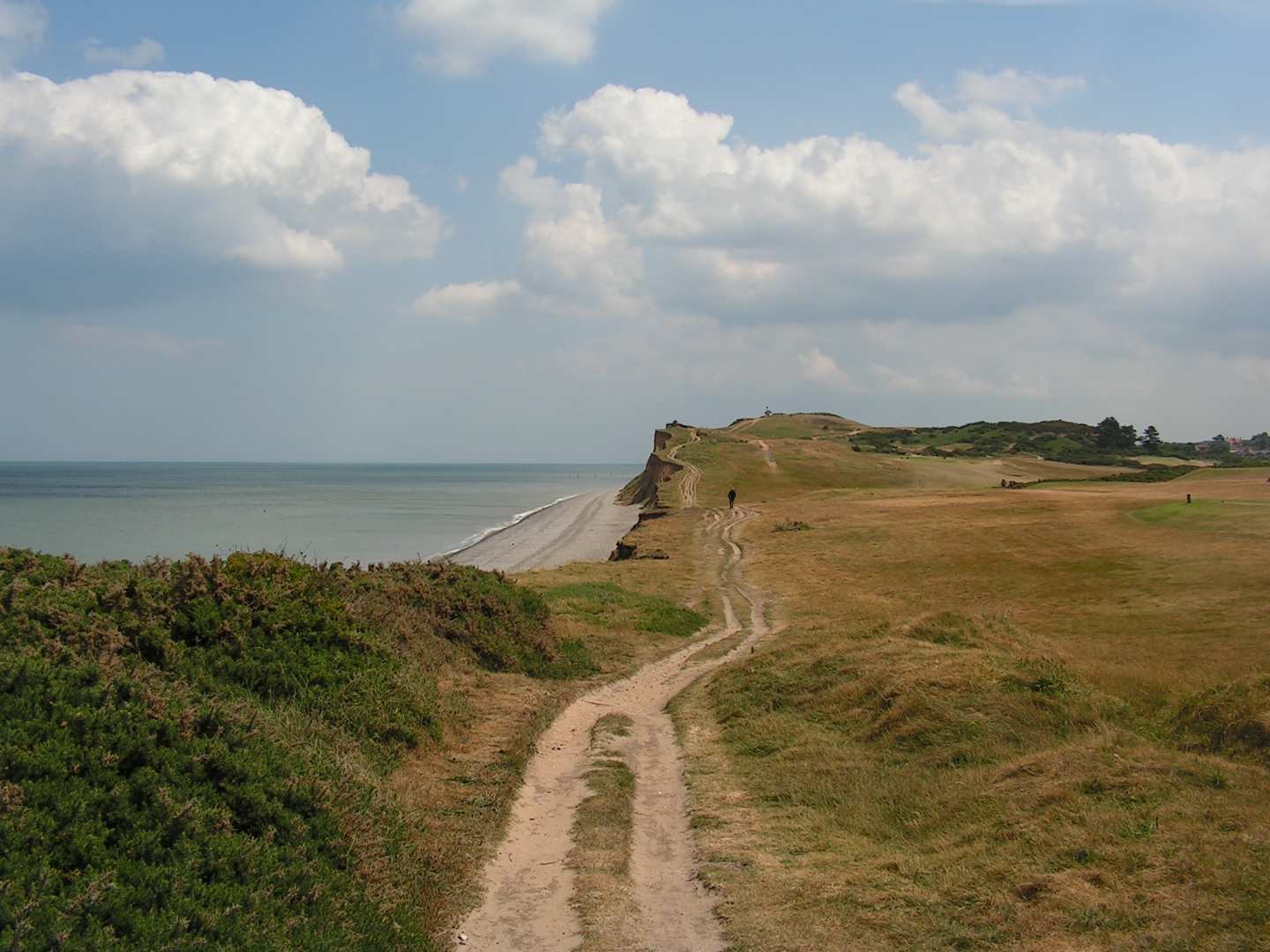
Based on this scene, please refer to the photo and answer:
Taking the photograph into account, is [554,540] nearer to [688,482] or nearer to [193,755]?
[688,482]

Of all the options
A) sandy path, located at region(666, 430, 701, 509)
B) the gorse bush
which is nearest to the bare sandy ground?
sandy path, located at region(666, 430, 701, 509)

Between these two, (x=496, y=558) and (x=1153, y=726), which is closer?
(x=1153, y=726)

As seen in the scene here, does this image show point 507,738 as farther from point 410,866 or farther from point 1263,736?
point 1263,736

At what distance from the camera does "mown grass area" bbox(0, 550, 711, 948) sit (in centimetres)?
633

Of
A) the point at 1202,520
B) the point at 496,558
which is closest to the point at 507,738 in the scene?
the point at 1202,520

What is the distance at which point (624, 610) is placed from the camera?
27.2m

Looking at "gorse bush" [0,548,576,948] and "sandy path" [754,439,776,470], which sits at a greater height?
"sandy path" [754,439,776,470]

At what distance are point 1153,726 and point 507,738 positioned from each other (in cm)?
928

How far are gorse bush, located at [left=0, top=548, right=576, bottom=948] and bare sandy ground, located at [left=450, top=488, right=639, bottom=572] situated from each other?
25.5 m

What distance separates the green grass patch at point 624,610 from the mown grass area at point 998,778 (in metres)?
3.43

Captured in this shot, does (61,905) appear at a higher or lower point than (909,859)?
higher

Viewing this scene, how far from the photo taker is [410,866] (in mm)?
8742

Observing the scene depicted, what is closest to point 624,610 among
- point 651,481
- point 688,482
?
point 688,482

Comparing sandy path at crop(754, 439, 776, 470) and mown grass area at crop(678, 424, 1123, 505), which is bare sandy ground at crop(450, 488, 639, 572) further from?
sandy path at crop(754, 439, 776, 470)
